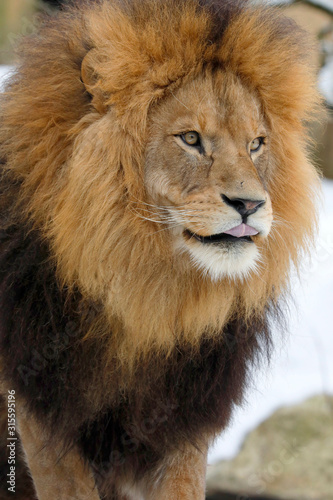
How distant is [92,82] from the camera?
2.17 metres

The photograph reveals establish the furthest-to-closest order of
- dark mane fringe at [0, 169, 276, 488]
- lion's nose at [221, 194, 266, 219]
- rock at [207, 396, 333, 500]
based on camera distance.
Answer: rock at [207, 396, 333, 500] < dark mane fringe at [0, 169, 276, 488] < lion's nose at [221, 194, 266, 219]

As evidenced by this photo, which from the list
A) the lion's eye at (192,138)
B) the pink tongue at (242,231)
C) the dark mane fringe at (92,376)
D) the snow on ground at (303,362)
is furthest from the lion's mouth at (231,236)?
the snow on ground at (303,362)

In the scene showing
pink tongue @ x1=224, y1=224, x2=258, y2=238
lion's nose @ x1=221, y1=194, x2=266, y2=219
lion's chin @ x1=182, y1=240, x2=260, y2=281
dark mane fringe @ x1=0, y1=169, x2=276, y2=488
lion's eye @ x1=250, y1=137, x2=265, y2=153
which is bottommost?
dark mane fringe @ x1=0, y1=169, x2=276, y2=488

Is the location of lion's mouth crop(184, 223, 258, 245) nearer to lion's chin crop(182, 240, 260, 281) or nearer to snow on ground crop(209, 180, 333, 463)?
lion's chin crop(182, 240, 260, 281)

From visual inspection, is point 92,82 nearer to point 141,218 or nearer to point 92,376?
point 141,218

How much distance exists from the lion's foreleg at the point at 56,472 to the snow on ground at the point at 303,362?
5.40ft

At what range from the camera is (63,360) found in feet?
7.34

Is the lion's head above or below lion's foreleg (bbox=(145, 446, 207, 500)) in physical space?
above

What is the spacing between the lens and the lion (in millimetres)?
2111

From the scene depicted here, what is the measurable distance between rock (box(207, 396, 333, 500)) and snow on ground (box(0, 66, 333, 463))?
10 centimetres

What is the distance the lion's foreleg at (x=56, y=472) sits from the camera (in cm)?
233

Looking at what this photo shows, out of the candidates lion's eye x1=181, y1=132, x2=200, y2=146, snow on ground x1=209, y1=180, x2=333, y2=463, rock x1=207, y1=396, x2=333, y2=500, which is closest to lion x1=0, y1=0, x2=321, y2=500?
lion's eye x1=181, y1=132, x2=200, y2=146

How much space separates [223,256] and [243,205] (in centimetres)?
17

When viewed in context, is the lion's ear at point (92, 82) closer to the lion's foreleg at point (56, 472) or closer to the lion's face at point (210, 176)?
the lion's face at point (210, 176)
